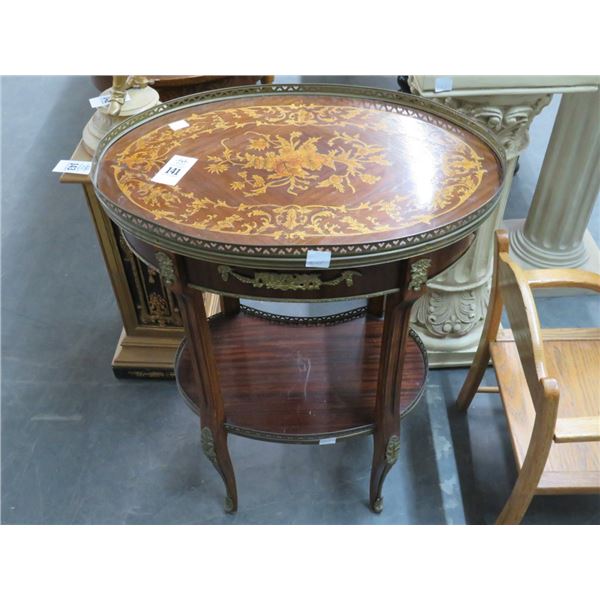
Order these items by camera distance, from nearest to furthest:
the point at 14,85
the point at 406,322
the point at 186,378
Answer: the point at 406,322
the point at 186,378
the point at 14,85

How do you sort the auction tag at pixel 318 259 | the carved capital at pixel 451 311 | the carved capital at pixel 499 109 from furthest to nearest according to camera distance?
the carved capital at pixel 451 311 < the carved capital at pixel 499 109 < the auction tag at pixel 318 259

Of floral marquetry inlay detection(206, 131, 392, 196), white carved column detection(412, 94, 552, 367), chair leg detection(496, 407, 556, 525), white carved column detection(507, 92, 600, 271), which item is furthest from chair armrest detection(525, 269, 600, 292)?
white carved column detection(507, 92, 600, 271)

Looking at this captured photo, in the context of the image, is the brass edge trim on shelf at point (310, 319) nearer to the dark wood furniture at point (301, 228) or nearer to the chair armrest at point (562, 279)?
the dark wood furniture at point (301, 228)

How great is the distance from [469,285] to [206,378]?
101 cm

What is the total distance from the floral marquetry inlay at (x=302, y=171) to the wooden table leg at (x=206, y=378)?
6.8 inches

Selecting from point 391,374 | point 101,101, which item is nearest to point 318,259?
point 391,374

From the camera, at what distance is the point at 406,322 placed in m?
1.24

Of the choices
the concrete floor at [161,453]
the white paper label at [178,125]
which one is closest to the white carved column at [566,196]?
the concrete floor at [161,453]

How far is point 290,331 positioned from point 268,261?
0.78m

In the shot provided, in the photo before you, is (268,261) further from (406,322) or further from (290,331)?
(290,331)

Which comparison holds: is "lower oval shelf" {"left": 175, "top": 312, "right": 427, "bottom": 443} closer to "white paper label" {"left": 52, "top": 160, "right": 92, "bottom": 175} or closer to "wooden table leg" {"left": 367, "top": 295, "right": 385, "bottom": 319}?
"wooden table leg" {"left": 367, "top": 295, "right": 385, "bottom": 319}

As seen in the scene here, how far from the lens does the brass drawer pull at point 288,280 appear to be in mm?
1064

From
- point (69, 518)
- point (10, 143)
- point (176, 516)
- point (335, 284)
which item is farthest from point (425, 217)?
point (10, 143)

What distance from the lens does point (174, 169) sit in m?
1.26
